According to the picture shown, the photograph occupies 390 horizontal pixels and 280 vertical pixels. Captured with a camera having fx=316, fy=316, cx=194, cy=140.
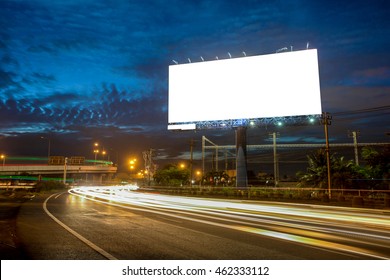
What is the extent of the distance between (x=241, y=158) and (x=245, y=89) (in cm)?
846

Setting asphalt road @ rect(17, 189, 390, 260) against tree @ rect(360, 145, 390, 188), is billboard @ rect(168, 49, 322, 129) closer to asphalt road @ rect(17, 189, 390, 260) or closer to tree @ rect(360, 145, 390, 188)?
tree @ rect(360, 145, 390, 188)

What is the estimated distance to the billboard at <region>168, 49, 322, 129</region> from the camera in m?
32.4

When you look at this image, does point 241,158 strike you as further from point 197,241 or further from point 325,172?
point 197,241

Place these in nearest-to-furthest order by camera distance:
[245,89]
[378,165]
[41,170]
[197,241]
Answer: [197,241]
[378,165]
[245,89]
[41,170]

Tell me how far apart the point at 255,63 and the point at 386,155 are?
15.7 m

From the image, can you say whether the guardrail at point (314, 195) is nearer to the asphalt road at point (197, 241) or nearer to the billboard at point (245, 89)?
the billboard at point (245, 89)

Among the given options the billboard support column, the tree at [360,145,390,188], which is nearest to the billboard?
the billboard support column

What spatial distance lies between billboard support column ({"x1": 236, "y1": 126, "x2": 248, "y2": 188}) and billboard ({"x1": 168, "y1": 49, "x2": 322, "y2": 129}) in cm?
303

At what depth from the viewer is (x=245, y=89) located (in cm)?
3481

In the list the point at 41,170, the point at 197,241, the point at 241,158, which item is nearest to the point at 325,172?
the point at 241,158

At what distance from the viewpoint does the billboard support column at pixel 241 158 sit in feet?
124

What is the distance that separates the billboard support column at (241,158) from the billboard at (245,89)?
303 cm

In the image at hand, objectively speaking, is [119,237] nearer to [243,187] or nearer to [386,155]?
[386,155]
